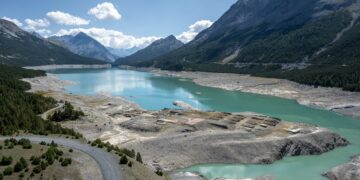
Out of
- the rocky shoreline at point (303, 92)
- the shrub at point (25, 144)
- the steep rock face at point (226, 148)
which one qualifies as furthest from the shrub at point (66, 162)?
the rocky shoreline at point (303, 92)

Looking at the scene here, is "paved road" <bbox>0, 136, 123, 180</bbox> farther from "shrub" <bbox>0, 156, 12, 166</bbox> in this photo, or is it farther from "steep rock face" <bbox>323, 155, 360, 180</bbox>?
"steep rock face" <bbox>323, 155, 360, 180</bbox>

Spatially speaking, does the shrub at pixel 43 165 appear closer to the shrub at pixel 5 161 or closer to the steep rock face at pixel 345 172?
the shrub at pixel 5 161

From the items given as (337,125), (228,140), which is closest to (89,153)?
(228,140)

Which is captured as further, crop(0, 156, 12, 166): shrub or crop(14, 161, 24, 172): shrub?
crop(0, 156, 12, 166): shrub

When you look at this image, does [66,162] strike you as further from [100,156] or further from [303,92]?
[303,92]

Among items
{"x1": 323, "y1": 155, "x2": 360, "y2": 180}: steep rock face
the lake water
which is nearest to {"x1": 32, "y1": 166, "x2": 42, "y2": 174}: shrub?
the lake water
